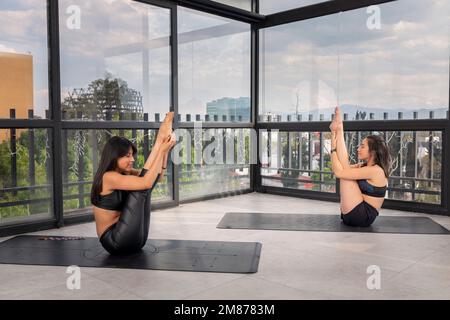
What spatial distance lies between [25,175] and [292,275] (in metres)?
2.56

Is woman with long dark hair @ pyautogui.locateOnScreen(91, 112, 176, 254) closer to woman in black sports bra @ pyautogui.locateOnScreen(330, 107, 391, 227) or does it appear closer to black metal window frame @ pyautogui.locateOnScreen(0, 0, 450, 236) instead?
black metal window frame @ pyautogui.locateOnScreen(0, 0, 450, 236)

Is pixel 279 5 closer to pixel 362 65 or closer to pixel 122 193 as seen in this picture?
pixel 362 65

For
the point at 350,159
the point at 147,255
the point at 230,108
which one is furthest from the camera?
the point at 230,108

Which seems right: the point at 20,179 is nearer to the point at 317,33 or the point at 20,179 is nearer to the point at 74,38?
the point at 74,38

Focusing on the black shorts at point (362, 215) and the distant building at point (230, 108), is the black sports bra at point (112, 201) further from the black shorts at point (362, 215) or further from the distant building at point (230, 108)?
the distant building at point (230, 108)

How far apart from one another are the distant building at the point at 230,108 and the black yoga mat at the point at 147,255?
252 centimetres

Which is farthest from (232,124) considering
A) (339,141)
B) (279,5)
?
(339,141)

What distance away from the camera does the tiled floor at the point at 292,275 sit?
7.91 ft

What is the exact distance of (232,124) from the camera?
19.5 feet

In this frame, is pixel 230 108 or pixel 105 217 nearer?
pixel 105 217

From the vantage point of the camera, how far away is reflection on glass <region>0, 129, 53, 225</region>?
3.88m

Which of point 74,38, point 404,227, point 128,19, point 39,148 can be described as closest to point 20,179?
point 39,148
